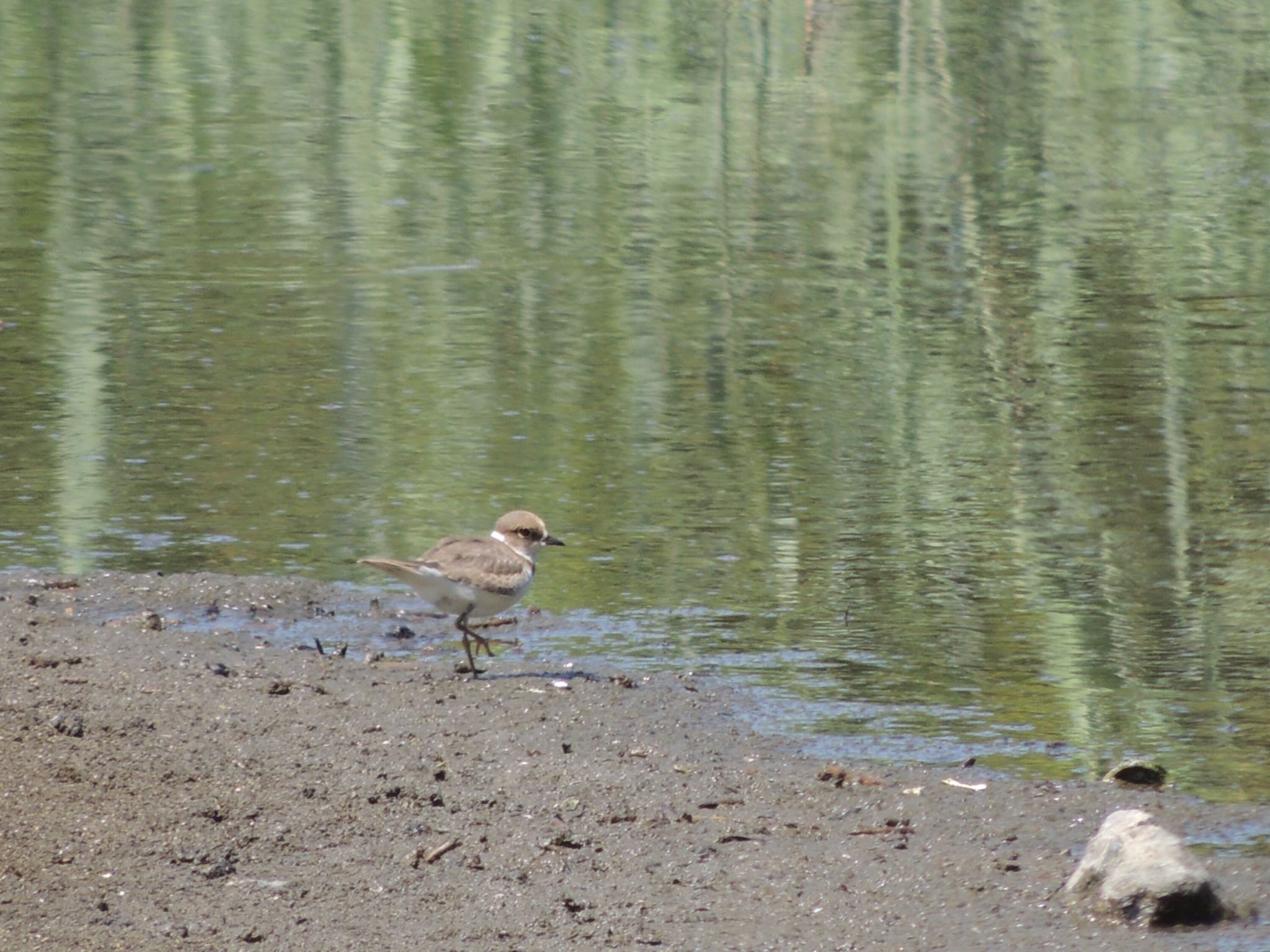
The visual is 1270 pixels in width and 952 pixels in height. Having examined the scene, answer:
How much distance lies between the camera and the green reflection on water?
7.57 meters

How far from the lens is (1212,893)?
5051mm

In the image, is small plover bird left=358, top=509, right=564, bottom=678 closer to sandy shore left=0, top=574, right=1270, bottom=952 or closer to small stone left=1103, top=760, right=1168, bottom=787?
sandy shore left=0, top=574, right=1270, bottom=952

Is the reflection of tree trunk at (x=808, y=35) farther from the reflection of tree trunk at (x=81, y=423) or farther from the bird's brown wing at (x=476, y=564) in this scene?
the bird's brown wing at (x=476, y=564)

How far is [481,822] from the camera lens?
18.5 feet

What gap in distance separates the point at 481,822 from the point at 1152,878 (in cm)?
185

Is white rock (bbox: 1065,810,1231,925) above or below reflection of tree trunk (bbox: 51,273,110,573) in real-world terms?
above

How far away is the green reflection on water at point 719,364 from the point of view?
7.57 meters

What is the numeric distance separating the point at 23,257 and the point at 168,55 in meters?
11.1

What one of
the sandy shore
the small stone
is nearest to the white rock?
the sandy shore

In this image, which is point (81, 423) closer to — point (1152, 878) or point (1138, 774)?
point (1138, 774)

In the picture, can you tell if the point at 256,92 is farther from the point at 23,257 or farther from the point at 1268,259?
the point at 1268,259

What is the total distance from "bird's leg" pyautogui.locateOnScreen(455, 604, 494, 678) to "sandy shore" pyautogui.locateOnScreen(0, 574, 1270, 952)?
0.09 m

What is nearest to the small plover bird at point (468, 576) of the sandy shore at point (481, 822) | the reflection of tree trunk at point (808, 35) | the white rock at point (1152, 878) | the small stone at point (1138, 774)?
the sandy shore at point (481, 822)

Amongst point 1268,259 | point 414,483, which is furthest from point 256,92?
point 414,483
